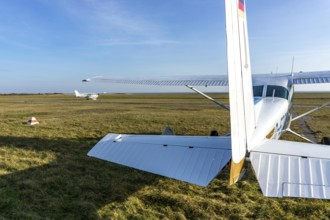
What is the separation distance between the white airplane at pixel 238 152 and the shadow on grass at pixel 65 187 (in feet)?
3.31

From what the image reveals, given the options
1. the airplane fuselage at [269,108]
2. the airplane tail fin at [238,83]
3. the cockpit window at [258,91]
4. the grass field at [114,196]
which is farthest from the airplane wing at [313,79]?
the airplane tail fin at [238,83]

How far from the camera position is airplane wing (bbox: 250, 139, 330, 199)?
290cm

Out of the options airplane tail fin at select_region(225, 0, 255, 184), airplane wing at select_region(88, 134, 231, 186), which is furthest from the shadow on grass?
airplane tail fin at select_region(225, 0, 255, 184)

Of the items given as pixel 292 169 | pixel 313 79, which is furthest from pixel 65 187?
pixel 313 79

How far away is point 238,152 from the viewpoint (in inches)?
134

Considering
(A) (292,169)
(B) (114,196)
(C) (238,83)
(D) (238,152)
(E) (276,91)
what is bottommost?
(B) (114,196)

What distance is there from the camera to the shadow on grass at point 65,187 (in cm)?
434

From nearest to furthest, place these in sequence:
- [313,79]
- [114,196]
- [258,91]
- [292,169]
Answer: [292,169] < [114,196] < [258,91] < [313,79]

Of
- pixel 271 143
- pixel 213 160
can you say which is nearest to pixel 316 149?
pixel 271 143

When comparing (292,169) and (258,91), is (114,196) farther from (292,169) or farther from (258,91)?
(258,91)

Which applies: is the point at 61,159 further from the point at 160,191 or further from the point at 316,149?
the point at 316,149

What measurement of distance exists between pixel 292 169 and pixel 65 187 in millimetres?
3923

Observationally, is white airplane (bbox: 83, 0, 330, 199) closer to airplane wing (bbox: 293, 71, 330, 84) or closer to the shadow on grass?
the shadow on grass

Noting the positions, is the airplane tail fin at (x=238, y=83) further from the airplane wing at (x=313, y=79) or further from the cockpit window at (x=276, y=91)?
the airplane wing at (x=313, y=79)
